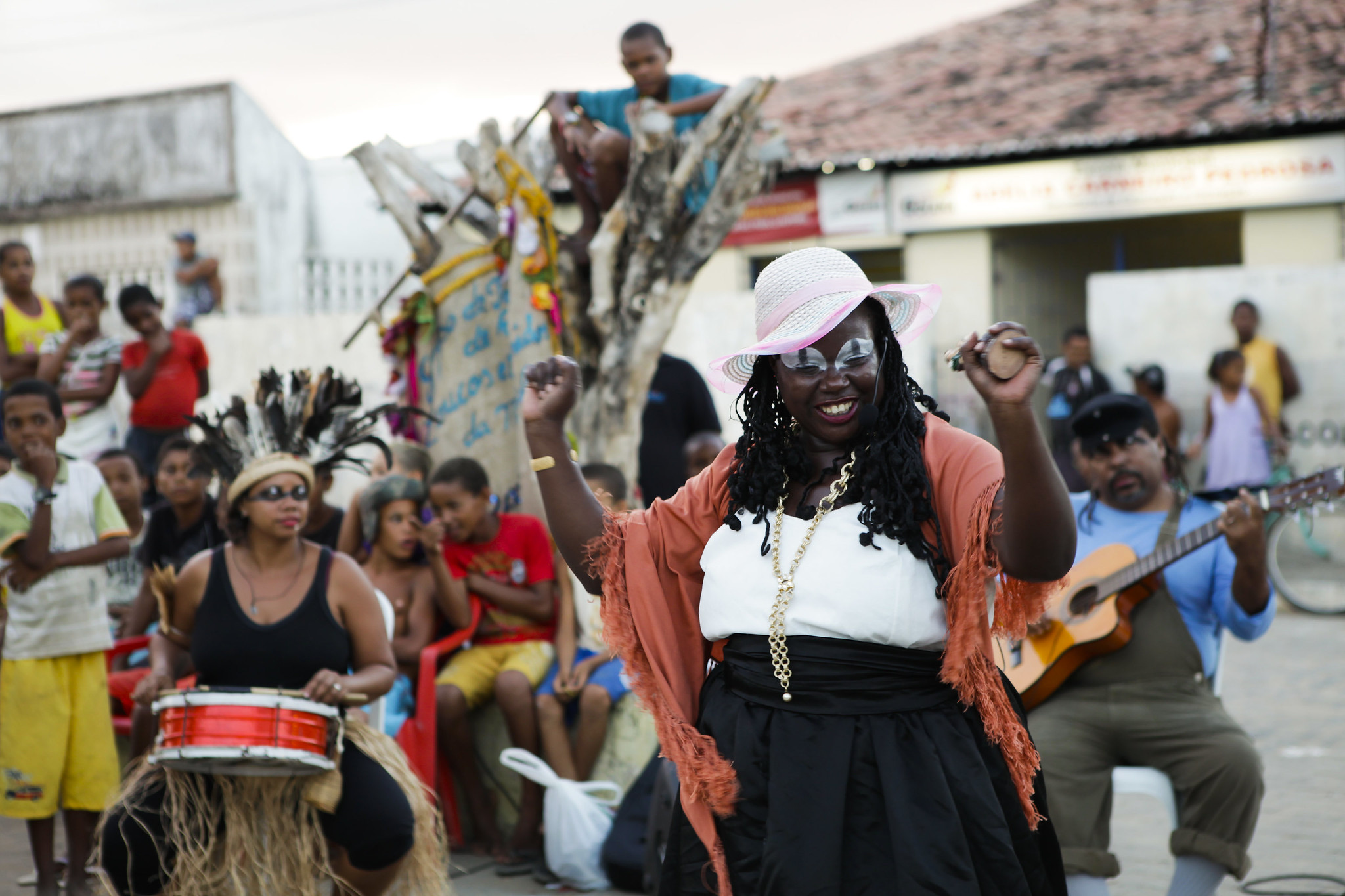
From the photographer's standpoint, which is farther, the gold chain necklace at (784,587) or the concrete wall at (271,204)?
the concrete wall at (271,204)

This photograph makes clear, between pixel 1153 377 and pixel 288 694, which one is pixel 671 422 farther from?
pixel 1153 377

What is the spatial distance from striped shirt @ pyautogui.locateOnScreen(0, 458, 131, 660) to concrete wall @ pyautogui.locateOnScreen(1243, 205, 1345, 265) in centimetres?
1257

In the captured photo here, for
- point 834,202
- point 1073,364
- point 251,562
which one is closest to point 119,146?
point 834,202

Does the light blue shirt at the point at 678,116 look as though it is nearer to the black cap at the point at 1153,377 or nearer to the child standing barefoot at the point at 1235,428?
the child standing barefoot at the point at 1235,428

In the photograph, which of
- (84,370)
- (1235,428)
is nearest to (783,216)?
(1235,428)

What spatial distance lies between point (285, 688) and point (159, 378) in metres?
5.11

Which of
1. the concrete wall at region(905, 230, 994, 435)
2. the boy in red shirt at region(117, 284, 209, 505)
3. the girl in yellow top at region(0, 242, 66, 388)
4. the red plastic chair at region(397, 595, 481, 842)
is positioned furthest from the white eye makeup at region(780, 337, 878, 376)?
the concrete wall at region(905, 230, 994, 435)

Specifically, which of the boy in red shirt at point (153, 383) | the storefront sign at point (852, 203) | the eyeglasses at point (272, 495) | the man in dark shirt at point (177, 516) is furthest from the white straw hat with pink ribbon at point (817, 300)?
the storefront sign at point (852, 203)

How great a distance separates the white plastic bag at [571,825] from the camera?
4.70 meters

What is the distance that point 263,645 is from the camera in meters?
4.04

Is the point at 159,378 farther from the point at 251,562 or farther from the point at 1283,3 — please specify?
the point at 1283,3

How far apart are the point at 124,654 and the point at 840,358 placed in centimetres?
457

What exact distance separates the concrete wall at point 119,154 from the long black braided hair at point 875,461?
1495cm

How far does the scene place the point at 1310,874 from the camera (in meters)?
4.58
